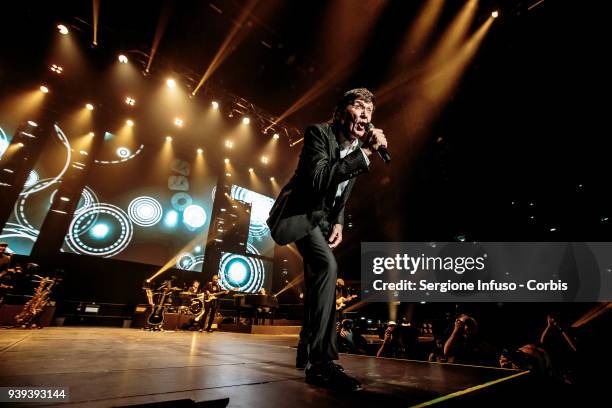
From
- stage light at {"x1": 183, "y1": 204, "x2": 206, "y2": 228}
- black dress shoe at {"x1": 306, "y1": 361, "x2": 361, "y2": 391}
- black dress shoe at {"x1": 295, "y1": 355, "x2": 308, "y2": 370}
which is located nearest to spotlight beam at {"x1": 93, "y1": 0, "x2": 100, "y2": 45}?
stage light at {"x1": 183, "y1": 204, "x2": 206, "y2": 228}

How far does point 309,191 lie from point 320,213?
0.48 ft

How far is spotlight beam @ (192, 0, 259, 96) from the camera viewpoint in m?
6.25

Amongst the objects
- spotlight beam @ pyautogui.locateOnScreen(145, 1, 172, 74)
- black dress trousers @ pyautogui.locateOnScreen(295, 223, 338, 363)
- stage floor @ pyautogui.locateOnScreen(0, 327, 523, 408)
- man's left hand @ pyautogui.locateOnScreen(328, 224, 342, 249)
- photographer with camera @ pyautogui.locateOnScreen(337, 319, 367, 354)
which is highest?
spotlight beam @ pyautogui.locateOnScreen(145, 1, 172, 74)

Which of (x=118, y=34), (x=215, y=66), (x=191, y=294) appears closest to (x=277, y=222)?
(x=191, y=294)

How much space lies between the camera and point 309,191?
1430mm

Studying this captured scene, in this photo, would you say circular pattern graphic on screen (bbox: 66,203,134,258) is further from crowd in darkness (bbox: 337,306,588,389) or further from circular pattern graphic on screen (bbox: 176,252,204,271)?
crowd in darkness (bbox: 337,306,588,389)

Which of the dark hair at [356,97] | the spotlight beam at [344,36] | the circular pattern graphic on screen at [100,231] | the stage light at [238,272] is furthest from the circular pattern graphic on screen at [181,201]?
the dark hair at [356,97]

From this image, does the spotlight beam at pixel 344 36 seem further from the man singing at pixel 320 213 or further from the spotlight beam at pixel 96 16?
the spotlight beam at pixel 96 16

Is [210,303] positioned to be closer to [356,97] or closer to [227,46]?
[227,46]

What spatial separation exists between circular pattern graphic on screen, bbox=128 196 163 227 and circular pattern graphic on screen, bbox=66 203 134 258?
251 millimetres

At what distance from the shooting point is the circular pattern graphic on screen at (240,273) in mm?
10695

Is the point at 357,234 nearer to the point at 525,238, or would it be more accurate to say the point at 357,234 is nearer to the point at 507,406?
the point at 525,238

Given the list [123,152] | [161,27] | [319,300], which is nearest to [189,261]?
[123,152]

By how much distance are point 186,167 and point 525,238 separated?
1146 cm
